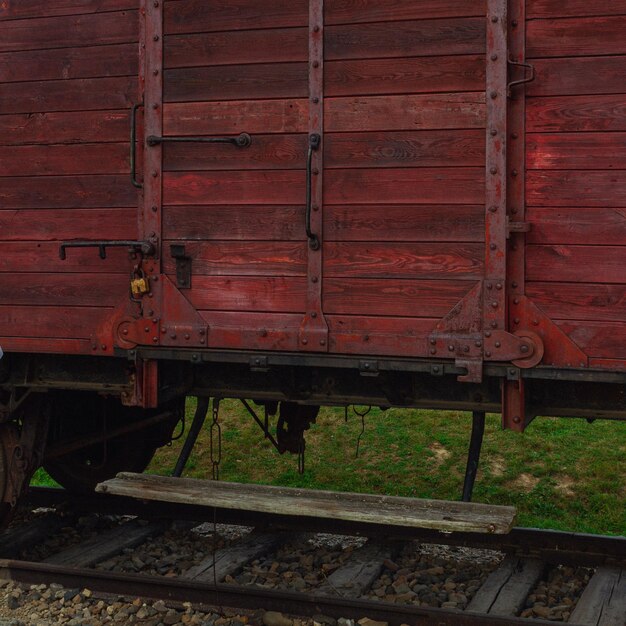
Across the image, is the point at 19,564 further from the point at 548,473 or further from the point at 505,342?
the point at 548,473

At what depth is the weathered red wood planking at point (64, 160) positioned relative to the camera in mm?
5129

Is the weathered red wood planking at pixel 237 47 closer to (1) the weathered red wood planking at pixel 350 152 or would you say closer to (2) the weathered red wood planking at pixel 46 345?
(1) the weathered red wood planking at pixel 350 152

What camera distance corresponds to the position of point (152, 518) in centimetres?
638

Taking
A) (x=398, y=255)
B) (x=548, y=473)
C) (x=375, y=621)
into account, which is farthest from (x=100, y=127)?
(x=548, y=473)

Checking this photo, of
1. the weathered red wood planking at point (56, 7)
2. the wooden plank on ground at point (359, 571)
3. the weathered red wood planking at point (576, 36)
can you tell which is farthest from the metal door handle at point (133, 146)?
the wooden plank on ground at point (359, 571)

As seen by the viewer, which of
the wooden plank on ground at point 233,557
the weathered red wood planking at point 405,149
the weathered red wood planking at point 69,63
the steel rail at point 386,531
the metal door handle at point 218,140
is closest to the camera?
the weathered red wood planking at point 405,149

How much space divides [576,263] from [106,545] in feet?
11.8

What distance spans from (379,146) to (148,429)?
11.4 ft

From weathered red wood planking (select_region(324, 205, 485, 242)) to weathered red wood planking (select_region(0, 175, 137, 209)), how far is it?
126 cm

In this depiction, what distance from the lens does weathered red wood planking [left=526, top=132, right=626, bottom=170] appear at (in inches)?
167

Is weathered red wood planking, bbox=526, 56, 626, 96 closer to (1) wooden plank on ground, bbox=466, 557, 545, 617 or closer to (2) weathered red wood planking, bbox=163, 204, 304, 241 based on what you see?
(2) weathered red wood planking, bbox=163, 204, 304, 241

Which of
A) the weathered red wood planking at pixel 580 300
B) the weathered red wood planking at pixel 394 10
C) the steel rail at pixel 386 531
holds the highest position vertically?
the weathered red wood planking at pixel 394 10

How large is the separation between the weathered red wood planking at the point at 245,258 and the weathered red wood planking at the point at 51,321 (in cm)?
59

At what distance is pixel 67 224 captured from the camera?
5234 mm
